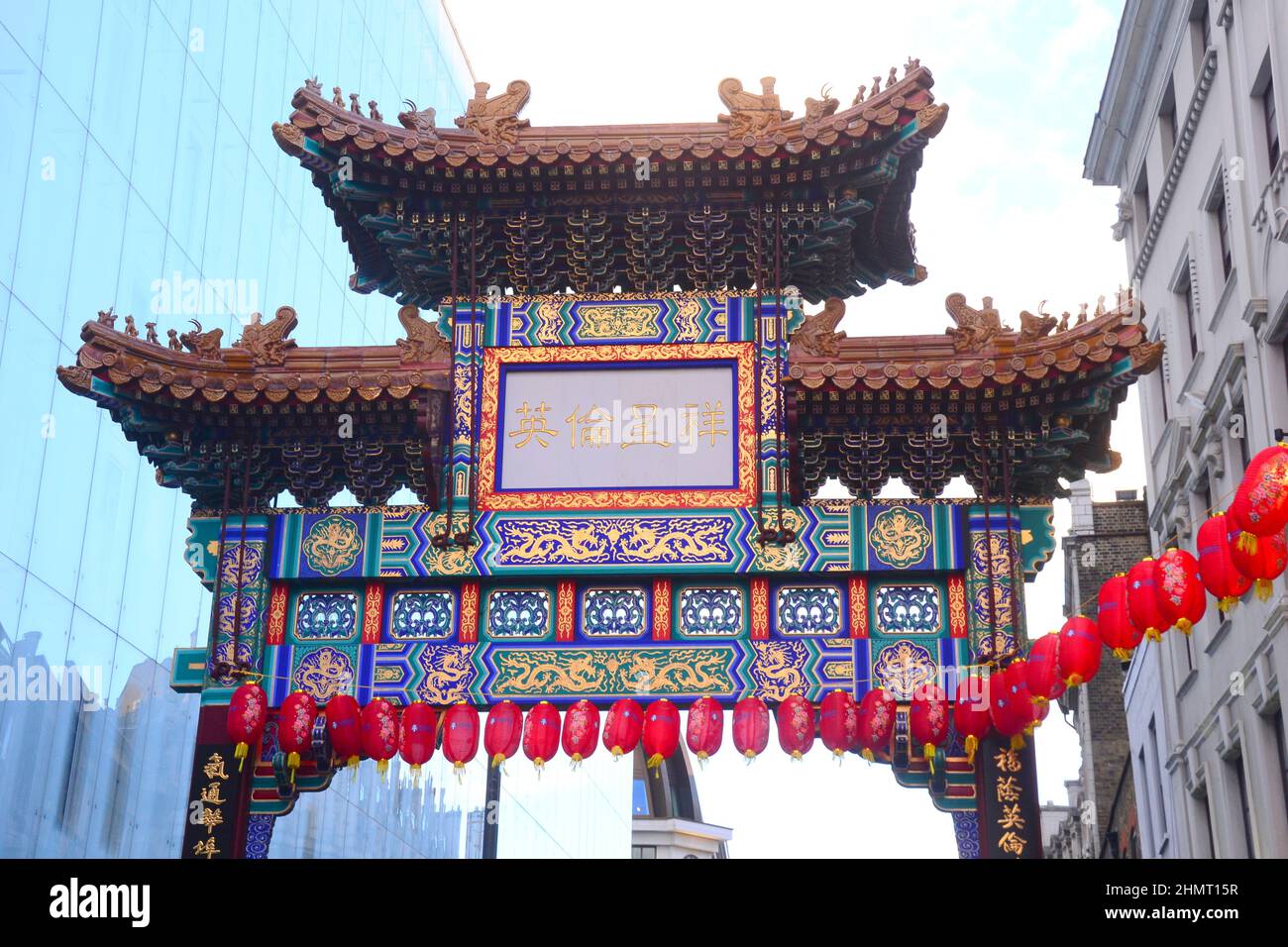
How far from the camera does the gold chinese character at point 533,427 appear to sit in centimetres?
1412

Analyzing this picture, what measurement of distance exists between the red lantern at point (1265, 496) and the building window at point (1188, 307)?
32.7 ft

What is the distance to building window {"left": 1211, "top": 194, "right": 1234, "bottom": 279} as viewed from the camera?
19359mm

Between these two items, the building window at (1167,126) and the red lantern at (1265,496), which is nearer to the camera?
the red lantern at (1265,496)

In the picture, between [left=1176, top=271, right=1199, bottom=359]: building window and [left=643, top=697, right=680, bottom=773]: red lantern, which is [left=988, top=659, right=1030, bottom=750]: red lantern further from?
[left=1176, top=271, right=1199, bottom=359]: building window

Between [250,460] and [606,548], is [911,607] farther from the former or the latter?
[250,460]

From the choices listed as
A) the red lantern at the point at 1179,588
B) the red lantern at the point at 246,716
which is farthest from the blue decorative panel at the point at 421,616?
the red lantern at the point at 1179,588

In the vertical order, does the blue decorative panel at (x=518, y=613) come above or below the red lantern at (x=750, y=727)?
above

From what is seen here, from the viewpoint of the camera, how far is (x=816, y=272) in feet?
49.5

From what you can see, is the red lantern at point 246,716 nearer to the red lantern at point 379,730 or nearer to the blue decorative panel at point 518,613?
the red lantern at point 379,730

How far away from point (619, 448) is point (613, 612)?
1408mm

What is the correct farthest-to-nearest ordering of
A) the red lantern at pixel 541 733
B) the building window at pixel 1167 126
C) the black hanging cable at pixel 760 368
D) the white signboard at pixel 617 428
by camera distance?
the building window at pixel 1167 126 < the white signboard at pixel 617 428 < the black hanging cable at pixel 760 368 < the red lantern at pixel 541 733

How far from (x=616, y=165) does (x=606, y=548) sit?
3206 millimetres

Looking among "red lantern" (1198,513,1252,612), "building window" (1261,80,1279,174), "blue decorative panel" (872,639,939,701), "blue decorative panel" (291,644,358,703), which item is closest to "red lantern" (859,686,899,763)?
"blue decorative panel" (872,639,939,701)
